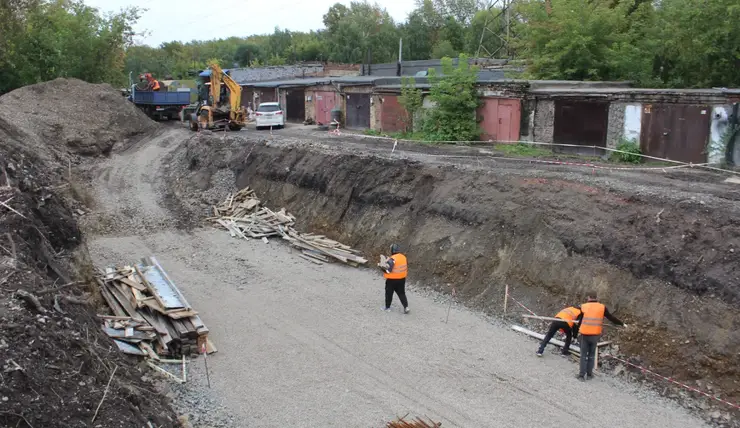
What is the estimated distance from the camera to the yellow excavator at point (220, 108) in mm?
33438

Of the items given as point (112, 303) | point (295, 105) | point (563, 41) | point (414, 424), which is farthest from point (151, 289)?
point (295, 105)

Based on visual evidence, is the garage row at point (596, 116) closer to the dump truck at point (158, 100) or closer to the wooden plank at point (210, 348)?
the dump truck at point (158, 100)

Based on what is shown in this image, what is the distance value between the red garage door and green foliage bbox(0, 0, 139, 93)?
94.1ft

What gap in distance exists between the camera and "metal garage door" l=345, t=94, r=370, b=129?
114ft

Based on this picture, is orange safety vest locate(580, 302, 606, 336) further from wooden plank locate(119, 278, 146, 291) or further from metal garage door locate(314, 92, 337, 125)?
metal garage door locate(314, 92, 337, 125)

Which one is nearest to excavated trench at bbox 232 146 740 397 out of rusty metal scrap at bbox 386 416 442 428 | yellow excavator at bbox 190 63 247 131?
rusty metal scrap at bbox 386 416 442 428

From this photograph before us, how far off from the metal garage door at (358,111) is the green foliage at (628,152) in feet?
52.0

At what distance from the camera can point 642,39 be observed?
31453 mm

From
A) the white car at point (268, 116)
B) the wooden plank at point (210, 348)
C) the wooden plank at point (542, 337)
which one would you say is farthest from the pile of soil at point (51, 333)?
the white car at point (268, 116)

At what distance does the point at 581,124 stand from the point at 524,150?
2.28m

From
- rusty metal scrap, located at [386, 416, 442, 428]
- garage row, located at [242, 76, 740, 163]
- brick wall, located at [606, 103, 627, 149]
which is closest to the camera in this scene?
rusty metal scrap, located at [386, 416, 442, 428]

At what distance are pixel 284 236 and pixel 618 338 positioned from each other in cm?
1146

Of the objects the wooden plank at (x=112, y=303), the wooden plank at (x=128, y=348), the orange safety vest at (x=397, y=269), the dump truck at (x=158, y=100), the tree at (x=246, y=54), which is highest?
the tree at (x=246, y=54)

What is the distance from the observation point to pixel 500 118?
2592 cm
